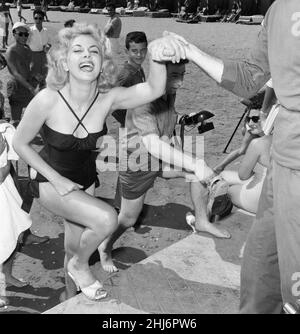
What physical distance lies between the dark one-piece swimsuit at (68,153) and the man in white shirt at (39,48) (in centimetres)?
459

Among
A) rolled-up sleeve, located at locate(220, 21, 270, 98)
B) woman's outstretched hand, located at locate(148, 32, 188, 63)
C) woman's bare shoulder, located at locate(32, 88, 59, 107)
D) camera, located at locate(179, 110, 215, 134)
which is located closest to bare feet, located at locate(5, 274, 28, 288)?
woman's bare shoulder, located at locate(32, 88, 59, 107)

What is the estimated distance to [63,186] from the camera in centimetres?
310

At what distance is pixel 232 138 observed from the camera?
796 cm

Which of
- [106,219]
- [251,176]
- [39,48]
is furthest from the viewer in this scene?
[39,48]

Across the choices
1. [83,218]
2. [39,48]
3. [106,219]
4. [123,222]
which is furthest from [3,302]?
[39,48]

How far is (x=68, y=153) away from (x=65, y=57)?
59 centimetres

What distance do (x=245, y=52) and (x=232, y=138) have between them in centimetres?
813

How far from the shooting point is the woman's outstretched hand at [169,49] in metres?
2.81

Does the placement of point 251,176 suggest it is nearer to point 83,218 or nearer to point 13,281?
point 83,218

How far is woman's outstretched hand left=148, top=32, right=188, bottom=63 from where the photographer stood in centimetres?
281

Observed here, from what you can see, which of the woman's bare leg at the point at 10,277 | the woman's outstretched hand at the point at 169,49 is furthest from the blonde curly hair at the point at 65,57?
the woman's bare leg at the point at 10,277

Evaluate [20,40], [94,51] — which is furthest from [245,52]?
[94,51]

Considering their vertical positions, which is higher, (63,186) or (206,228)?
(63,186)

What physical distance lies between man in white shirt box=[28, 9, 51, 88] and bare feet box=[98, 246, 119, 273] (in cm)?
393
